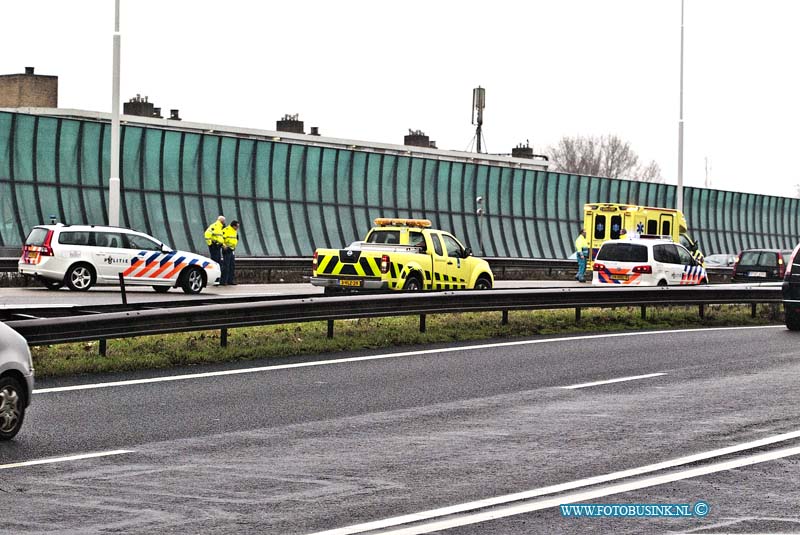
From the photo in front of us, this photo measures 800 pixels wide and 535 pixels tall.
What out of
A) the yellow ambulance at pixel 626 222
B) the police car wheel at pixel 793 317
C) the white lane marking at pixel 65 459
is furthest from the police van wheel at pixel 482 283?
the white lane marking at pixel 65 459

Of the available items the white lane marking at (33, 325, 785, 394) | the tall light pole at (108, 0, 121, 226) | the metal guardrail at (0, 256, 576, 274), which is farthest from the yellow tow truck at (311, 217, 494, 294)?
the metal guardrail at (0, 256, 576, 274)

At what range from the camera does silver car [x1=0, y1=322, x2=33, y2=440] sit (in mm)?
9938

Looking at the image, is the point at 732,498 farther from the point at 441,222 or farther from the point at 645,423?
the point at 441,222

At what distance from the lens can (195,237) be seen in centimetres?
4184

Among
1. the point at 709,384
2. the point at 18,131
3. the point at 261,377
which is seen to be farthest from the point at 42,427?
the point at 18,131

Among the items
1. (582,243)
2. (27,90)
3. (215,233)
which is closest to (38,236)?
(215,233)

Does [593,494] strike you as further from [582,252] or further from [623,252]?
[582,252]

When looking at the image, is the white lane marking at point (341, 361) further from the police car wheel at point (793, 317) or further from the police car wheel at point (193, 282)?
the police car wheel at point (193, 282)

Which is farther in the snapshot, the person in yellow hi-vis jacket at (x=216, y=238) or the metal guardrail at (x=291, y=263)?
the person in yellow hi-vis jacket at (x=216, y=238)

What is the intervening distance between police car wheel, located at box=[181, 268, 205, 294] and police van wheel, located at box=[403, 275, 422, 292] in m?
5.64

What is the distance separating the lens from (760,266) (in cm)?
4309

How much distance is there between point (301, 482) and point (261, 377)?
6.07m

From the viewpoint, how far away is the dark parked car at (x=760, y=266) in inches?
1688

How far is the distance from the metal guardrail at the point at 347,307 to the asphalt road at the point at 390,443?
879 mm
